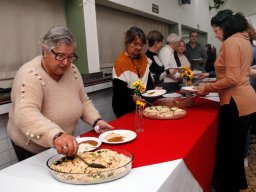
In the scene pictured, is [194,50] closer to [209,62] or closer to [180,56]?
[180,56]

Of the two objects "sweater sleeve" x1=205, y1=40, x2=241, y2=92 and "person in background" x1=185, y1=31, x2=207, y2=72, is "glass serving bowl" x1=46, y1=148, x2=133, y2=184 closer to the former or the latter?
"sweater sleeve" x1=205, y1=40, x2=241, y2=92

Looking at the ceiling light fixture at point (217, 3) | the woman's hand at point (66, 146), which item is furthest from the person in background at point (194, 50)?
the ceiling light fixture at point (217, 3)

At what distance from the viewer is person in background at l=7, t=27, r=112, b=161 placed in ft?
3.76

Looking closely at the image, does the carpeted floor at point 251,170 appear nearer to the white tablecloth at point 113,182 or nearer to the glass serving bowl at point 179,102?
the glass serving bowl at point 179,102

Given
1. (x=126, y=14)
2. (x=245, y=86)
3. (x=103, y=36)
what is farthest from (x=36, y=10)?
(x=245, y=86)

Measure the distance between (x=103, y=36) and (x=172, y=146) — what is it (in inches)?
99.3

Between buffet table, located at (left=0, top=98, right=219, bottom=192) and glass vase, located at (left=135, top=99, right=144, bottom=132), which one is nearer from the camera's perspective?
buffet table, located at (left=0, top=98, right=219, bottom=192)

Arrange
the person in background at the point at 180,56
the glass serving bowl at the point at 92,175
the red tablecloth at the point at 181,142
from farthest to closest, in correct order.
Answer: the person in background at the point at 180,56
the red tablecloth at the point at 181,142
the glass serving bowl at the point at 92,175

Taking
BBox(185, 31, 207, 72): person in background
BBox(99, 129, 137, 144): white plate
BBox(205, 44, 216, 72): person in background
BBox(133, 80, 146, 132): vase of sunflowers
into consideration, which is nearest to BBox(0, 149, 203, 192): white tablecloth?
BBox(99, 129, 137, 144): white plate

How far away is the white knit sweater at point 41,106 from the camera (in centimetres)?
117

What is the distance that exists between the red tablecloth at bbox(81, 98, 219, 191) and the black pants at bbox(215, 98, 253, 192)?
0.34 ft

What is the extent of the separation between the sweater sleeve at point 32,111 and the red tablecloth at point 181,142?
1.32 feet

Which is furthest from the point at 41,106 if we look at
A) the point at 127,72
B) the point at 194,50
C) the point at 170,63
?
the point at 194,50

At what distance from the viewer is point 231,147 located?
1.95 meters
